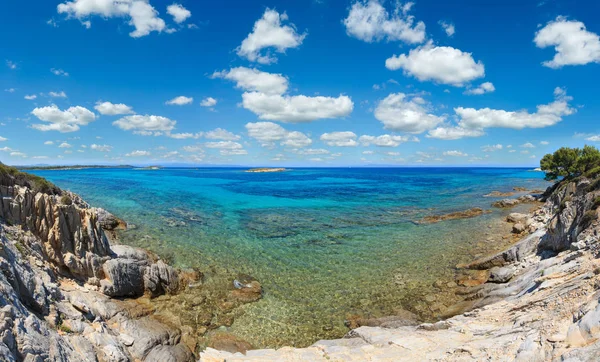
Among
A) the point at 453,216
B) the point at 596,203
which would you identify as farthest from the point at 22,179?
the point at 453,216

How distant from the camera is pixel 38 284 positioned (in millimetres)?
13930

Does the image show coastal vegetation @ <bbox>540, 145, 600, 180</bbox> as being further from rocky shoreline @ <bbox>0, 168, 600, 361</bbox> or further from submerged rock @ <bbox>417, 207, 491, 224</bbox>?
rocky shoreline @ <bbox>0, 168, 600, 361</bbox>

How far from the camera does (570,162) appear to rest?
6225cm

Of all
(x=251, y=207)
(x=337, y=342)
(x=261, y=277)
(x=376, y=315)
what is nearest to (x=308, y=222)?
(x=251, y=207)

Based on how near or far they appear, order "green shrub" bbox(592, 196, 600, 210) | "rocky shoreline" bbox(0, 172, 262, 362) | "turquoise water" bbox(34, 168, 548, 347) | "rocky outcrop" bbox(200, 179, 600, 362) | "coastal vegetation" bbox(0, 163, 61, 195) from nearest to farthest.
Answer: "rocky outcrop" bbox(200, 179, 600, 362), "rocky shoreline" bbox(0, 172, 262, 362), "turquoise water" bbox(34, 168, 548, 347), "coastal vegetation" bbox(0, 163, 61, 195), "green shrub" bbox(592, 196, 600, 210)

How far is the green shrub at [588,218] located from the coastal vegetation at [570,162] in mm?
46501

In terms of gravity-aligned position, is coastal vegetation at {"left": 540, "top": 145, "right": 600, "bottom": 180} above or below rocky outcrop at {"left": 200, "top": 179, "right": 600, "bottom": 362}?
above

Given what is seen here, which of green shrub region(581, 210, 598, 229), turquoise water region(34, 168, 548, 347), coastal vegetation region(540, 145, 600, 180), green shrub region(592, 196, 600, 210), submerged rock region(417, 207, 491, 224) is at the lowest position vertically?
turquoise water region(34, 168, 548, 347)

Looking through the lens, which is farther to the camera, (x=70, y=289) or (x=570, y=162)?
(x=570, y=162)

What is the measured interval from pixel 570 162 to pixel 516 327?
69505mm

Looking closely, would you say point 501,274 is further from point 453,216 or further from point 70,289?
point 70,289

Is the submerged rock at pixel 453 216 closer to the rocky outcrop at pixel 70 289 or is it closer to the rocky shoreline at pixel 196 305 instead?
the rocky shoreline at pixel 196 305

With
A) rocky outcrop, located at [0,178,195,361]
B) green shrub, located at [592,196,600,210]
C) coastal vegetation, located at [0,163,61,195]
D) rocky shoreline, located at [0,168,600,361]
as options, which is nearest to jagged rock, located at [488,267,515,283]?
rocky shoreline, located at [0,168,600,361]

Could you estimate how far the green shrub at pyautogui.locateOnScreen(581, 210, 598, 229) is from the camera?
67.8ft
